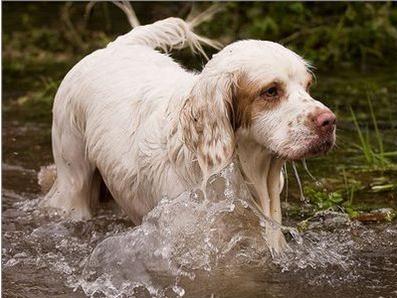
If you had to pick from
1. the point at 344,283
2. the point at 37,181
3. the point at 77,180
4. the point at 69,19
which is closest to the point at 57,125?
the point at 77,180

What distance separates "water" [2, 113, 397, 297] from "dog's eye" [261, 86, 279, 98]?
0.39 m

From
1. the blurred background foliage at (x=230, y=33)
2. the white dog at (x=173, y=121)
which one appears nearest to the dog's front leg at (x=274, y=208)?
the white dog at (x=173, y=121)

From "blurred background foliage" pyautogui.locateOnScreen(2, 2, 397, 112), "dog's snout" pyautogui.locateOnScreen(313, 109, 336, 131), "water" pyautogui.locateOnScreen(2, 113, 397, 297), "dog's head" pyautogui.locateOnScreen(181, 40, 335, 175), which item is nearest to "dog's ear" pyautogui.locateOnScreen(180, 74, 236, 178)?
"dog's head" pyautogui.locateOnScreen(181, 40, 335, 175)

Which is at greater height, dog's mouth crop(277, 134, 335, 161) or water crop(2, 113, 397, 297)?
dog's mouth crop(277, 134, 335, 161)

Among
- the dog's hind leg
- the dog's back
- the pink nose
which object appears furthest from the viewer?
the dog's hind leg

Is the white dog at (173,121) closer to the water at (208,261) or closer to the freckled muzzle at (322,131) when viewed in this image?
the freckled muzzle at (322,131)

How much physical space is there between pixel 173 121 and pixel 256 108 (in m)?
0.42

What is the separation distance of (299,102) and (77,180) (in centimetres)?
166

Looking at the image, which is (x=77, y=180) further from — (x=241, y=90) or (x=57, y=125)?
(x=241, y=90)

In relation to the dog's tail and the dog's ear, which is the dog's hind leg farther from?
the dog's ear

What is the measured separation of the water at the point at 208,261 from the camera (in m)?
4.20

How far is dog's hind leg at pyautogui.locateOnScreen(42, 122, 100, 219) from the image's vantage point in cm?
510

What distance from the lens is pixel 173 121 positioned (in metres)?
4.24

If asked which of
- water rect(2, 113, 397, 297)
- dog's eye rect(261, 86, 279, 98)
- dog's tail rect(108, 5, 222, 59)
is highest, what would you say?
dog's tail rect(108, 5, 222, 59)
